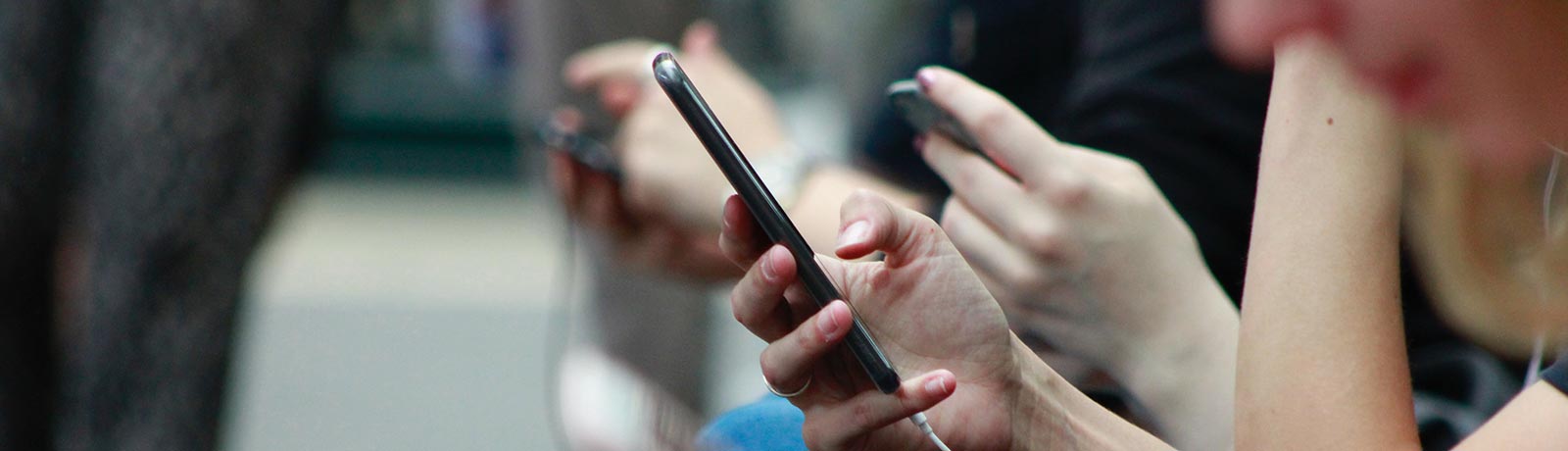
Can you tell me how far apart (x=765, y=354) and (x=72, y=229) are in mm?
678

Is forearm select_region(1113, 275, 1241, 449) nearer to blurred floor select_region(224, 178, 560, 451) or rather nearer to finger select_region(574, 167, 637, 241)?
finger select_region(574, 167, 637, 241)

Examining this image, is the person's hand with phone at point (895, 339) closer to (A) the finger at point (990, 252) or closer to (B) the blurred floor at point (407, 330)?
(A) the finger at point (990, 252)

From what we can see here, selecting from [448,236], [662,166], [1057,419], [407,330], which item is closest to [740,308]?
[1057,419]

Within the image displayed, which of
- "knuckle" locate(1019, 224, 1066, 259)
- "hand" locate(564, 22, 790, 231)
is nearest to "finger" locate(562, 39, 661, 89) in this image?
"hand" locate(564, 22, 790, 231)

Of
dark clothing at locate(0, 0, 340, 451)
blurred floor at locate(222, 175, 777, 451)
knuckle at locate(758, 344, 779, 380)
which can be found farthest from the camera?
blurred floor at locate(222, 175, 777, 451)

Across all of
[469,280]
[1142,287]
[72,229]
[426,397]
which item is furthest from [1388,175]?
[469,280]

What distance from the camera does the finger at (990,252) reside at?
0.62 m

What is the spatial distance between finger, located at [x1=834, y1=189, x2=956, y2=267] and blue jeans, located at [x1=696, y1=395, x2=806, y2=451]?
0.24 ft

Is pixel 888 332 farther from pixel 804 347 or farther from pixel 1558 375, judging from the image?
pixel 1558 375

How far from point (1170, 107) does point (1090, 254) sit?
22cm

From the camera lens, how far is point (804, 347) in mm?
452

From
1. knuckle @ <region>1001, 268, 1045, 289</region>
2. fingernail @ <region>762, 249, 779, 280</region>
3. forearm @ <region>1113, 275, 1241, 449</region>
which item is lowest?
forearm @ <region>1113, 275, 1241, 449</region>

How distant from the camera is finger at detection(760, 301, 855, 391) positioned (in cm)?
44

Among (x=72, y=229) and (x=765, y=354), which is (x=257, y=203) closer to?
(x=72, y=229)
